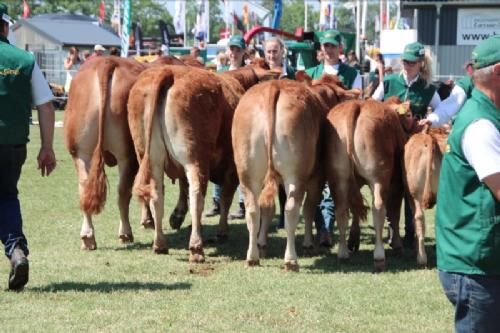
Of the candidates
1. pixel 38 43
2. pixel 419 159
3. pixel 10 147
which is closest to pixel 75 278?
pixel 10 147

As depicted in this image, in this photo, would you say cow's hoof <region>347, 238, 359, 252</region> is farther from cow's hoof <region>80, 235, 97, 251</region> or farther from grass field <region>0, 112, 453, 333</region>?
cow's hoof <region>80, 235, 97, 251</region>

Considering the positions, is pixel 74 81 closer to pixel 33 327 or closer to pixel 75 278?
pixel 75 278

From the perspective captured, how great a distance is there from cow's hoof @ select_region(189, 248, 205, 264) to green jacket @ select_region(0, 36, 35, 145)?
7.07 feet

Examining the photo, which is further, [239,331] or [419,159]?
[419,159]

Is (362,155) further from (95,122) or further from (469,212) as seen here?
(469,212)

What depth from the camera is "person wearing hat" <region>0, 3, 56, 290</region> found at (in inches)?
272

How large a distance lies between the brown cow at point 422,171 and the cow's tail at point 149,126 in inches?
94.5

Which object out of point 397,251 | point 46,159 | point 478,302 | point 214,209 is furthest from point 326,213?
point 478,302

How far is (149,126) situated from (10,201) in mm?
1749

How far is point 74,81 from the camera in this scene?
902cm

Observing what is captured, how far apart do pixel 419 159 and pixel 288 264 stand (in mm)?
1599

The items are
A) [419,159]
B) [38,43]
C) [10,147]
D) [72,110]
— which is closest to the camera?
[10,147]

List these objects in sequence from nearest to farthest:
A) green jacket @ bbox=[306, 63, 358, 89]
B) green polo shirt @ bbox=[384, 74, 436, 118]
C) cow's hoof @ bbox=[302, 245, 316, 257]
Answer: green polo shirt @ bbox=[384, 74, 436, 118] → cow's hoof @ bbox=[302, 245, 316, 257] → green jacket @ bbox=[306, 63, 358, 89]

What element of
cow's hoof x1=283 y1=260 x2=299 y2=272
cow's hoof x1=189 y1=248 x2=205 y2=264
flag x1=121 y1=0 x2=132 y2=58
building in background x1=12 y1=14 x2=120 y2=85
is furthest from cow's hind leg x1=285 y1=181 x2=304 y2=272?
building in background x1=12 y1=14 x2=120 y2=85
